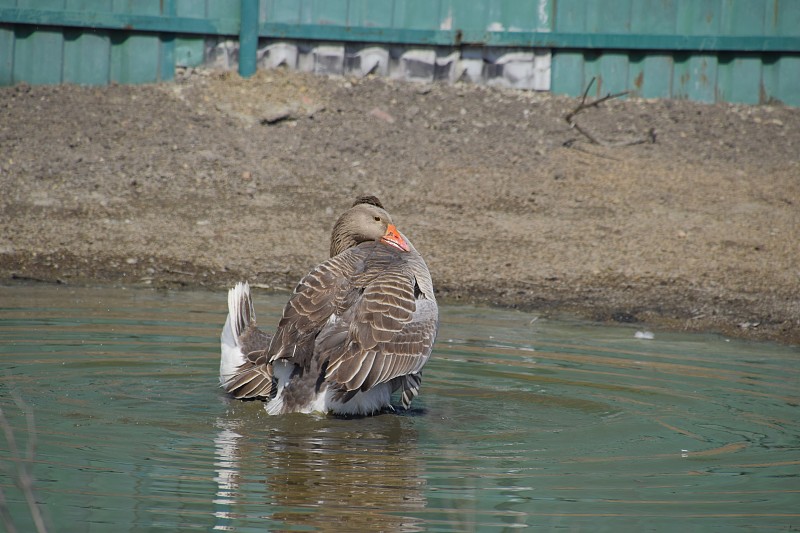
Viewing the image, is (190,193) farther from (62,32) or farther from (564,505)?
(564,505)

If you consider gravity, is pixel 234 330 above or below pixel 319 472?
above

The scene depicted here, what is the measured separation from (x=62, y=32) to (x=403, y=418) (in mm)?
7981

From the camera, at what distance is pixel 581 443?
18.9 feet

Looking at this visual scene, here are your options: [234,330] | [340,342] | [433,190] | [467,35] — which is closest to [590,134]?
[467,35]

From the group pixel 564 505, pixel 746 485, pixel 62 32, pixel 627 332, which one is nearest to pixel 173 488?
pixel 564 505

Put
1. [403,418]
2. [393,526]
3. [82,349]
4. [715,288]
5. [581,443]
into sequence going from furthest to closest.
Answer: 1. [715,288]
2. [82,349]
3. [403,418]
4. [581,443]
5. [393,526]

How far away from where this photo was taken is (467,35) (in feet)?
43.2

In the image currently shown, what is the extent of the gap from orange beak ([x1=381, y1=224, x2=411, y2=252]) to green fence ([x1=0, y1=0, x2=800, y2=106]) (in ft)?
19.7

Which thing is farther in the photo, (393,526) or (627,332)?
(627,332)

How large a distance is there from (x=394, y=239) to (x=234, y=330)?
1.35m

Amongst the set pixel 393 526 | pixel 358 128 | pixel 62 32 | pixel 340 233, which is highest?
pixel 62 32

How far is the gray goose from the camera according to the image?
609 cm

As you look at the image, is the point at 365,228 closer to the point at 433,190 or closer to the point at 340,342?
the point at 340,342

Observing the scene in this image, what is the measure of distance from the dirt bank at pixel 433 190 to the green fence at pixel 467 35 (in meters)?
0.27
